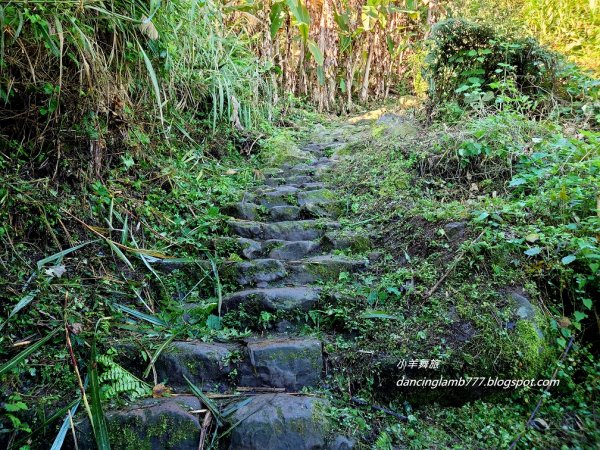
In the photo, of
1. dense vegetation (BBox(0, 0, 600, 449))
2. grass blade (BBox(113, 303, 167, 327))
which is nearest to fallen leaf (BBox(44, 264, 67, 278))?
dense vegetation (BBox(0, 0, 600, 449))

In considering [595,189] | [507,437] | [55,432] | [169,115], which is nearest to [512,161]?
[595,189]

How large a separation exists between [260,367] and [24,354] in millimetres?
1065

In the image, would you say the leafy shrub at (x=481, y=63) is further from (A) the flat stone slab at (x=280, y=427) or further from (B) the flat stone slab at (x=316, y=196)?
(A) the flat stone slab at (x=280, y=427)

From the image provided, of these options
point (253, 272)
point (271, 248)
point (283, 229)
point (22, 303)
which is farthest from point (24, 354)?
point (283, 229)

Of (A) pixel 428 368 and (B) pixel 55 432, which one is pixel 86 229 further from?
(A) pixel 428 368

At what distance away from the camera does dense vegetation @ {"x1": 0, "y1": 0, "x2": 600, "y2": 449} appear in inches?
76.5

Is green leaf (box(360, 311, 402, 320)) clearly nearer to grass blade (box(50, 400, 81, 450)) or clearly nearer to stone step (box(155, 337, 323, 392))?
stone step (box(155, 337, 323, 392))

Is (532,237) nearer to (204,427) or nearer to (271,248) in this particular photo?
(271,248)

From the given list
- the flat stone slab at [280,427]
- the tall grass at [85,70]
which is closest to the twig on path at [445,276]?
the flat stone slab at [280,427]

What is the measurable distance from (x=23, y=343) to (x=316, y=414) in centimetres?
139

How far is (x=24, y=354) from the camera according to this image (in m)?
1.87

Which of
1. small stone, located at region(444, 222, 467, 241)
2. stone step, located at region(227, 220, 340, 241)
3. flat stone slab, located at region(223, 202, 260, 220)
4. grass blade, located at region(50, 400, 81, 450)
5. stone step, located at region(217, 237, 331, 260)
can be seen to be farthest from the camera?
flat stone slab, located at region(223, 202, 260, 220)

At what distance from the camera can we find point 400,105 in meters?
6.03

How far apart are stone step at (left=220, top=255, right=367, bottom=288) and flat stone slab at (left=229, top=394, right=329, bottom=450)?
0.95 metres
